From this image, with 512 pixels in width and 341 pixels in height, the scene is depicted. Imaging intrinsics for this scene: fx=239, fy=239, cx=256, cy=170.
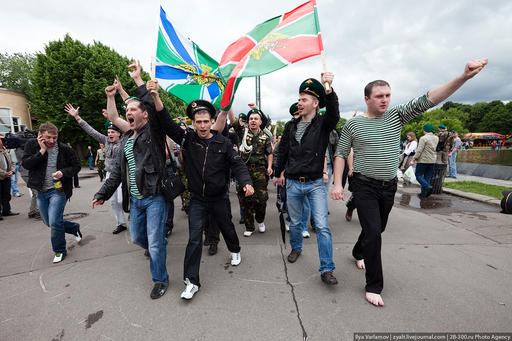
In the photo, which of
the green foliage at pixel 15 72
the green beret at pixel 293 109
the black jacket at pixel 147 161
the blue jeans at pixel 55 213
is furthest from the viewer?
the green foliage at pixel 15 72

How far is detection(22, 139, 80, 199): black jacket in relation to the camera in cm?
335

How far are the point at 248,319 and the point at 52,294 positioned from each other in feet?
7.44

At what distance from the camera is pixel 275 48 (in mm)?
3100

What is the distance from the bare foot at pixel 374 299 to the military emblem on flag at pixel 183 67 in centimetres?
333

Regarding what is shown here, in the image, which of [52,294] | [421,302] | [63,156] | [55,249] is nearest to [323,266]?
[421,302]

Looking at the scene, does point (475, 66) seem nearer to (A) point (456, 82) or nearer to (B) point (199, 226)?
(A) point (456, 82)

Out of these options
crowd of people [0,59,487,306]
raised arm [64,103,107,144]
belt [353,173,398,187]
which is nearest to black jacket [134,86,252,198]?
crowd of people [0,59,487,306]

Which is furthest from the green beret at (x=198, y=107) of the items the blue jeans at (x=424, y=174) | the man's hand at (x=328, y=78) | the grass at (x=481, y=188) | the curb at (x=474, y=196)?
the grass at (x=481, y=188)

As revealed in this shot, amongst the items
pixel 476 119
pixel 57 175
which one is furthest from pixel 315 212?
pixel 476 119

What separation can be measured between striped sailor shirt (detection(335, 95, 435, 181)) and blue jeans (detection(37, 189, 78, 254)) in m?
4.05

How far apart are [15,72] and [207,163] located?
162 feet

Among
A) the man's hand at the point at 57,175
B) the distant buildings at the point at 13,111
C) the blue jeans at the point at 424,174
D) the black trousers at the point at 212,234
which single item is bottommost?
the black trousers at the point at 212,234

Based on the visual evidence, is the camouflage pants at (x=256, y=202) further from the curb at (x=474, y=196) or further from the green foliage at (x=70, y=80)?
the green foliage at (x=70, y=80)

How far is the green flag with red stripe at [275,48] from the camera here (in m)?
Result: 2.96
